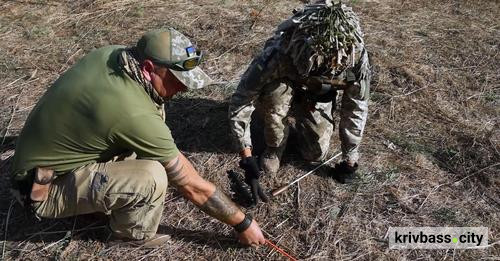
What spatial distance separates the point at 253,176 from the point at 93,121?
1210 mm

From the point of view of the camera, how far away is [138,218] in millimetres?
2875

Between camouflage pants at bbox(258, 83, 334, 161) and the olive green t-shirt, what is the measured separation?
3.63ft

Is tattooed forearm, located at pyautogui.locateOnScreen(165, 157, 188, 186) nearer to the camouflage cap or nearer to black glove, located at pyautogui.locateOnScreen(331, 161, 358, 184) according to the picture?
the camouflage cap

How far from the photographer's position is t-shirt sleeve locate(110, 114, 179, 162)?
249cm

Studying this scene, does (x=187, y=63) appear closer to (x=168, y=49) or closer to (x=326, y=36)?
(x=168, y=49)


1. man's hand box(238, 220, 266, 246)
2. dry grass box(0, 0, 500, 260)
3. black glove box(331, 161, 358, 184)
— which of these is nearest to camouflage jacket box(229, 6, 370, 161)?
black glove box(331, 161, 358, 184)

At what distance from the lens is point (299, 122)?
3850 millimetres

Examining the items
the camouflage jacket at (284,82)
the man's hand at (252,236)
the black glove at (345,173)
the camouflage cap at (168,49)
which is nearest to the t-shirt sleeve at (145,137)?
the camouflage cap at (168,49)

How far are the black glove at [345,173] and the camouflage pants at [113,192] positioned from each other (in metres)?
1.39

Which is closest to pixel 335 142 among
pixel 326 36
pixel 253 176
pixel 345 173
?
pixel 345 173

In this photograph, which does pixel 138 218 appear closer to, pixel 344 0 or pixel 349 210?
pixel 349 210

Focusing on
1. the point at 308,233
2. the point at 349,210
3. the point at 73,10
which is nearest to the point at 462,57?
the point at 349,210

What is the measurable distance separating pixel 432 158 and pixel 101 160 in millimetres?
2502

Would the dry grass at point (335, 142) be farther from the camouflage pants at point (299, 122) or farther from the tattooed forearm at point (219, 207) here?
the tattooed forearm at point (219, 207)
